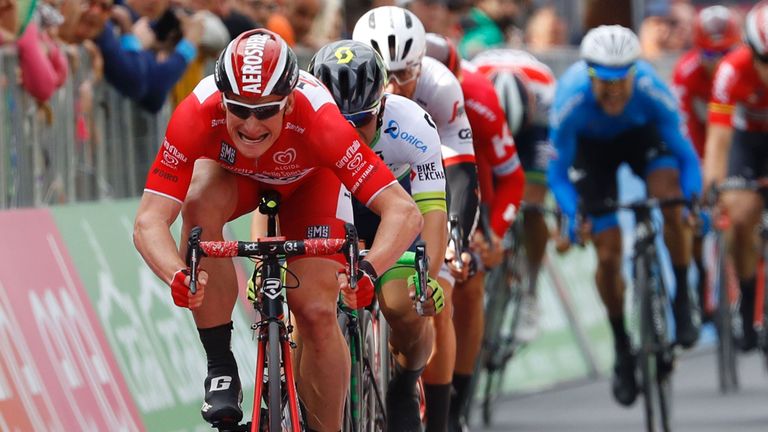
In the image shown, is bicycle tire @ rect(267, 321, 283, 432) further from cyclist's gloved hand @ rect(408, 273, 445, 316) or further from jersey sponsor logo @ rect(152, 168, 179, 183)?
cyclist's gloved hand @ rect(408, 273, 445, 316)

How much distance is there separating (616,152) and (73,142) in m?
3.63

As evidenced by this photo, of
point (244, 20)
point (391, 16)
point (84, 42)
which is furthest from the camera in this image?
point (244, 20)

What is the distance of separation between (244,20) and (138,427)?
3498mm

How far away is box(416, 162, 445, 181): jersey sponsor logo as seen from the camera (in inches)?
289

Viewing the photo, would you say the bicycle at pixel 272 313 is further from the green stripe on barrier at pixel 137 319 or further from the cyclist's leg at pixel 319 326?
the green stripe on barrier at pixel 137 319

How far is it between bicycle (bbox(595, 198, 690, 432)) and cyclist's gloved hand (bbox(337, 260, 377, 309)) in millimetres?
4471

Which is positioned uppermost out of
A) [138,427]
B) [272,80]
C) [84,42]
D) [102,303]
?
[84,42]

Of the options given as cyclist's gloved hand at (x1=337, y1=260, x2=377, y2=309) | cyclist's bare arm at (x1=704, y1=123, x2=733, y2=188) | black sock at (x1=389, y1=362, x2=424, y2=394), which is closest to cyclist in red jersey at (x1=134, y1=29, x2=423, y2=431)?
cyclist's gloved hand at (x1=337, y1=260, x2=377, y2=309)

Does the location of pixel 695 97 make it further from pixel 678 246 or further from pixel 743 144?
pixel 678 246

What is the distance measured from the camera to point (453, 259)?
8016 mm

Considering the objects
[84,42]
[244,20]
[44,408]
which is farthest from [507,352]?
[44,408]

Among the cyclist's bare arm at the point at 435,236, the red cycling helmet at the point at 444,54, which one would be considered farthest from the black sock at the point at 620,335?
the cyclist's bare arm at the point at 435,236

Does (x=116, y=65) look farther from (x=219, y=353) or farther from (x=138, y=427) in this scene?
(x=219, y=353)

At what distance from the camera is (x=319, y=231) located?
22.0 feet
